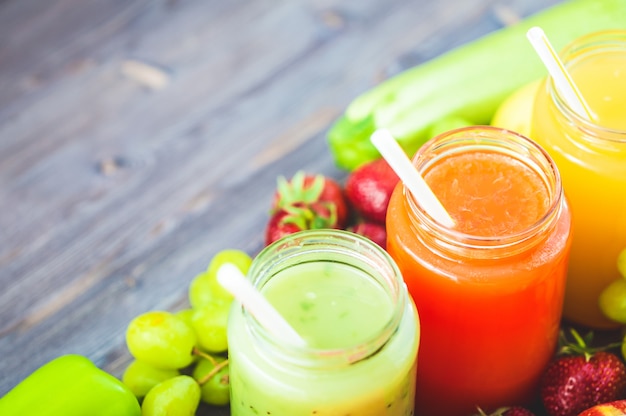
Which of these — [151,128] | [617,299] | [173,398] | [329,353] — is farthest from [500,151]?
[151,128]

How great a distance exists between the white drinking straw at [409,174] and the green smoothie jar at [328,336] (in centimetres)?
7

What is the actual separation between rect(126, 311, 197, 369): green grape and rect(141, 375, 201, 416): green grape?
3 centimetres

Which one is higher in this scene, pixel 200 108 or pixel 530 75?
pixel 200 108

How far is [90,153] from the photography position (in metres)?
1.43

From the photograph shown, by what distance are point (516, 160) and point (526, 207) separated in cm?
7

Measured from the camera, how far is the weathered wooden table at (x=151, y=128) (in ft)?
4.03

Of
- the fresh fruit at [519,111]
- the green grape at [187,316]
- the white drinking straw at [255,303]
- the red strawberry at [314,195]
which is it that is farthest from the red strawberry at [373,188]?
the white drinking straw at [255,303]

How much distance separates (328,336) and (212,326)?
0.23 m

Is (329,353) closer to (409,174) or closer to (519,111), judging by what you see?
(409,174)

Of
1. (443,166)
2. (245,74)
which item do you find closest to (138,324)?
(443,166)

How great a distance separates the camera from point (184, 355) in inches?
38.4

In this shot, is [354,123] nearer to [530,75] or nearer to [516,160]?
[530,75]

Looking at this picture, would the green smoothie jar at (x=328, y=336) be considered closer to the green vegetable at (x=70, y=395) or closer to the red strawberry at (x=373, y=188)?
the green vegetable at (x=70, y=395)

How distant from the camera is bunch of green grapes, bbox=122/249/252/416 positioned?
94 cm
